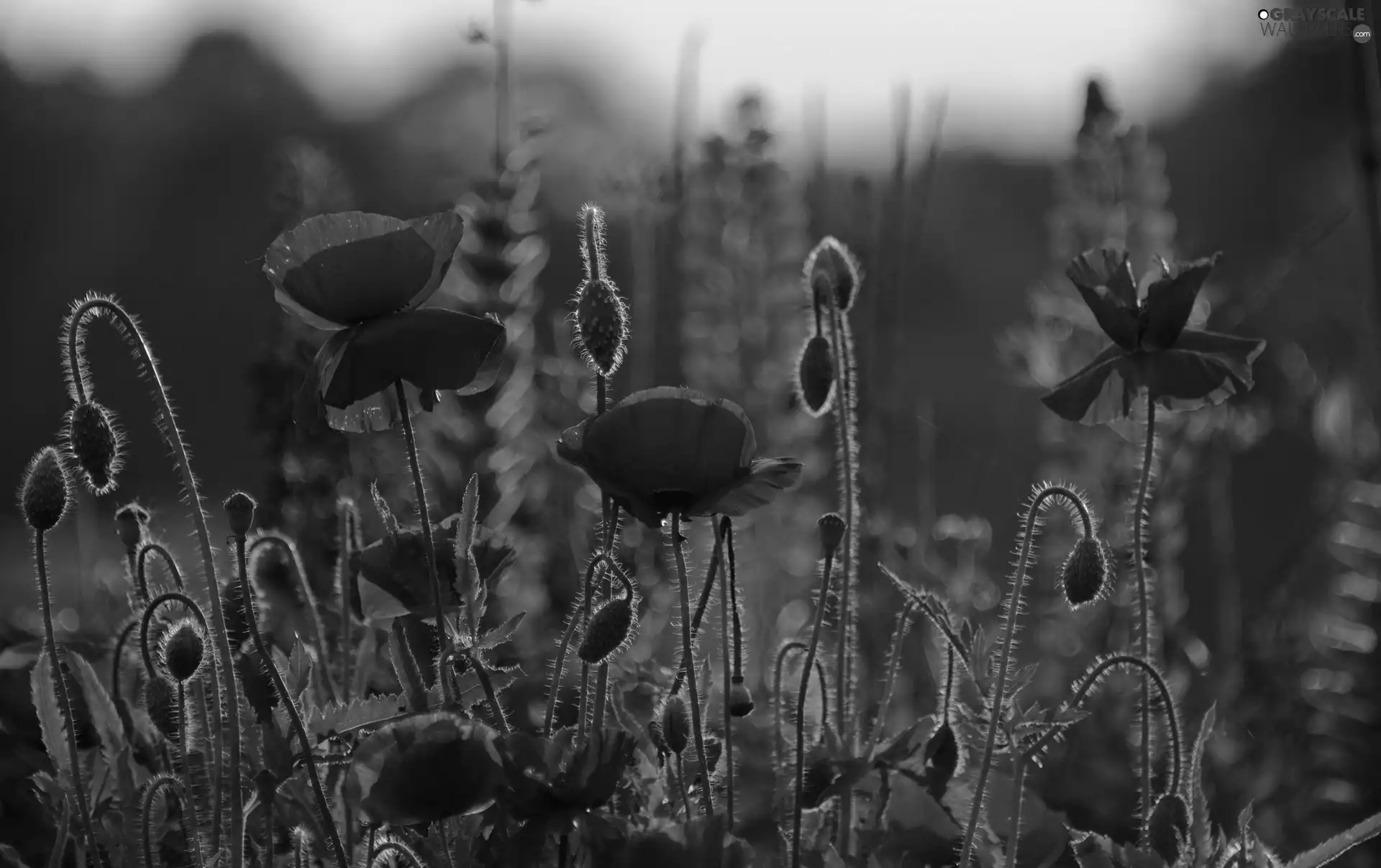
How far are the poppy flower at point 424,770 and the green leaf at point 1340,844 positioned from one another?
0.75 metres

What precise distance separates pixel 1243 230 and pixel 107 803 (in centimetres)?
773

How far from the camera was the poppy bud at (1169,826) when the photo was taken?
1228 mm

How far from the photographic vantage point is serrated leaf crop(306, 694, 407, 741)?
1.18 m

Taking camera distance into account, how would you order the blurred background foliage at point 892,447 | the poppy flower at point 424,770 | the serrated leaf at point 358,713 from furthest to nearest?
the blurred background foliage at point 892,447 → the serrated leaf at point 358,713 → the poppy flower at point 424,770

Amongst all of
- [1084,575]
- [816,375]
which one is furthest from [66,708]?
[1084,575]

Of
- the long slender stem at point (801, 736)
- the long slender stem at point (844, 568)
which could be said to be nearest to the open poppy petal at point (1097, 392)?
the long slender stem at point (844, 568)

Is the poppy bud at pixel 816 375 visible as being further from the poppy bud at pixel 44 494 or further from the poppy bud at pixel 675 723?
the poppy bud at pixel 44 494

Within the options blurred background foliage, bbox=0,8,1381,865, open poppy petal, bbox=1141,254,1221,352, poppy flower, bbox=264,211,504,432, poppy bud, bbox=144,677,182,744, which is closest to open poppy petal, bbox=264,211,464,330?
poppy flower, bbox=264,211,504,432

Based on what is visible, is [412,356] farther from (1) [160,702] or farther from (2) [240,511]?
(1) [160,702]

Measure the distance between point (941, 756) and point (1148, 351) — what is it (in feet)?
1.61

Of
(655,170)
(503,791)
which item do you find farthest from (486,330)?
(655,170)

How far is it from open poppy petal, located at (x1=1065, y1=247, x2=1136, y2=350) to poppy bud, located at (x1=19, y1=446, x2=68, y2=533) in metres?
1.02

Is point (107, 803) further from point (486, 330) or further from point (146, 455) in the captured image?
point (146, 455)

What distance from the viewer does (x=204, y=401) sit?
980cm
